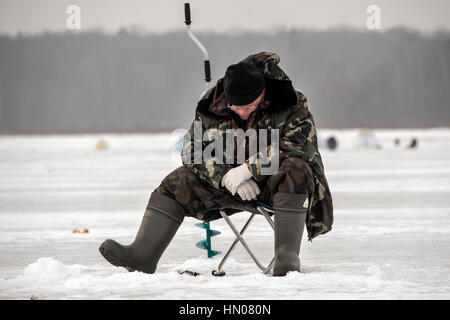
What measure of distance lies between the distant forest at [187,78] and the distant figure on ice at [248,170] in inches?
3283

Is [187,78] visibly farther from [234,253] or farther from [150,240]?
[150,240]

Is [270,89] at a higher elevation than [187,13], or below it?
below

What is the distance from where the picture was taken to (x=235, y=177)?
103 inches

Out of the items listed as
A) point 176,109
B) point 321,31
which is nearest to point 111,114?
point 176,109

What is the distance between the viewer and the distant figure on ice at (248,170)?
8.54 ft

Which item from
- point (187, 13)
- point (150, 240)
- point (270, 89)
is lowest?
point (150, 240)

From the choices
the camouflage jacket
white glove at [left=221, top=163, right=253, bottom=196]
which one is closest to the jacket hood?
the camouflage jacket

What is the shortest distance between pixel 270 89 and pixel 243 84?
177mm

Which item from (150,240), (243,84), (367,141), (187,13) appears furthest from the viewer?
(367,141)

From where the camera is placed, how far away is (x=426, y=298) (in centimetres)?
234

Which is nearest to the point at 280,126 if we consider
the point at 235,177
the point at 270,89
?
the point at 270,89

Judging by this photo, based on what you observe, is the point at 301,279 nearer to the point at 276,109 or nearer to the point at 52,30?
the point at 276,109

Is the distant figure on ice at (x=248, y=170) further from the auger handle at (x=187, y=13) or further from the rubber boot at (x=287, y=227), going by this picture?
the auger handle at (x=187, y=13)
